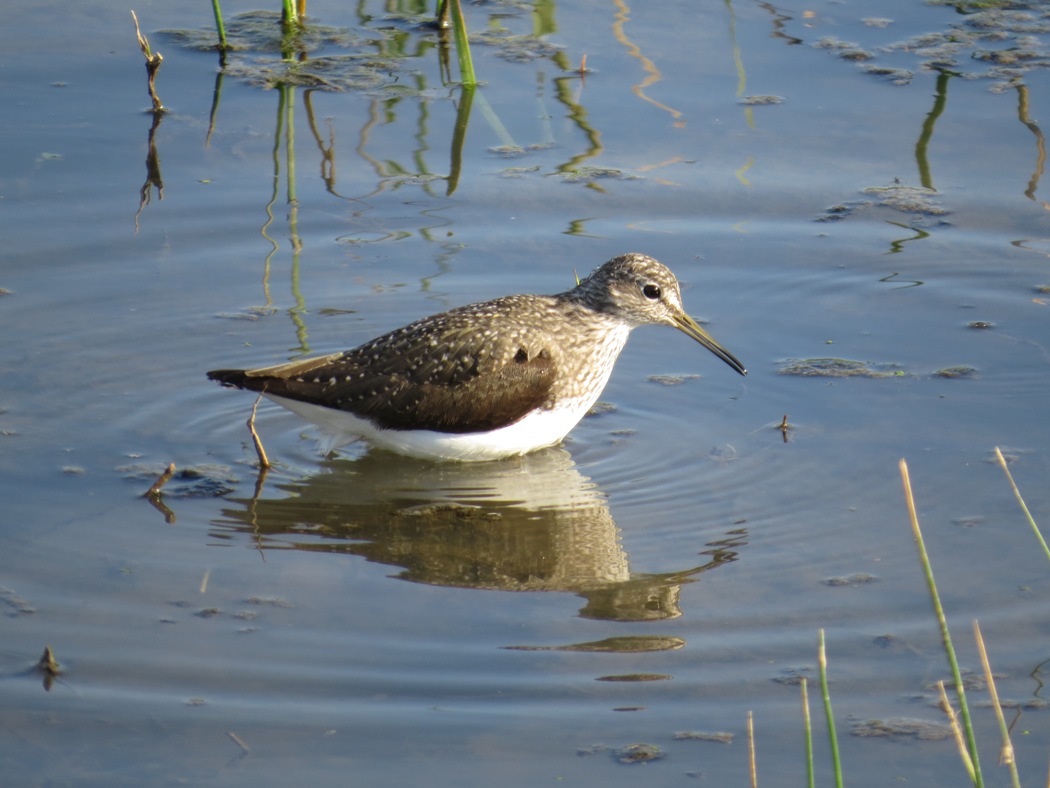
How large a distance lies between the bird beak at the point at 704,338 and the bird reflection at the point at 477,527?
3.06ft

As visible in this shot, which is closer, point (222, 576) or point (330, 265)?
point (222, 576)

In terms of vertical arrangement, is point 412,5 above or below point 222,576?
above

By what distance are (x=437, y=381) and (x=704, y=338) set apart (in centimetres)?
144

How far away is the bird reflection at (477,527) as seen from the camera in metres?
6.34

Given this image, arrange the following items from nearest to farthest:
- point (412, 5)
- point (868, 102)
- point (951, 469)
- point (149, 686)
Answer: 1. point (149, 686)
2. point (951, 469)
3. point (868, 102)
4. point (412, 5)

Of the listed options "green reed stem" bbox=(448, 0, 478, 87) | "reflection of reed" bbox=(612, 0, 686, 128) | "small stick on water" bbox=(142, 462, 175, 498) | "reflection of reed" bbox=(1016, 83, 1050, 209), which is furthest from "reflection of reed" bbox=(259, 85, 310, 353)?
"reflection of reed" bbox=(1016, 83, 1050, 209)

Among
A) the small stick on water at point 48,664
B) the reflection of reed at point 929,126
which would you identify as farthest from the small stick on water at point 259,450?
the reflection of reed at point 929,126

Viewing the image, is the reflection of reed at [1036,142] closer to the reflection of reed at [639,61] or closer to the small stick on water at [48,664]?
the reflection of reed at [639,61]

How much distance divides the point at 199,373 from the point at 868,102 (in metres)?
5.21

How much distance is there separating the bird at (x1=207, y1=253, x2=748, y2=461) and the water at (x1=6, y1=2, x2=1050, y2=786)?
0.20 metres

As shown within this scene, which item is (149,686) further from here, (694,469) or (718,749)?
(694,469)

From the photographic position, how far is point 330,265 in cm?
912

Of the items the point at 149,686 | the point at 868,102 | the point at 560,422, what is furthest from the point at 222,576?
the point at 868,102

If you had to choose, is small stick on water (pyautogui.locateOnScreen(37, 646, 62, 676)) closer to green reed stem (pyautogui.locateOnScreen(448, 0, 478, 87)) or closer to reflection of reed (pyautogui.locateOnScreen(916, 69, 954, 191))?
green reed stem (pyautogui.locateOnScreen(448, 0, 478, 87))
